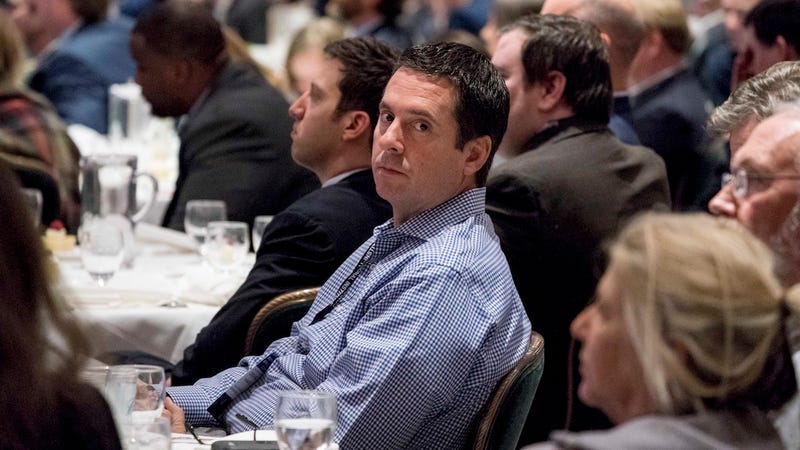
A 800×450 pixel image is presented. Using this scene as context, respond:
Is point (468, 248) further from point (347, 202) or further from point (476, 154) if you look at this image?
point (347, 202)

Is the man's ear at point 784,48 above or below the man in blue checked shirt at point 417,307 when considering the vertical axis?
below

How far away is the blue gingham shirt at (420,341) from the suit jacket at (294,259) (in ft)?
1.63

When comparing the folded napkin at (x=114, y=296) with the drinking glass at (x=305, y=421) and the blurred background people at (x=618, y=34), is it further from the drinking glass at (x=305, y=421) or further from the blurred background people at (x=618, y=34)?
the blurred background people at (x=618, y=34)

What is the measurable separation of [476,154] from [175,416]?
33.8 inches

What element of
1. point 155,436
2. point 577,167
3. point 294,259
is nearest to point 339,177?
point 294,259

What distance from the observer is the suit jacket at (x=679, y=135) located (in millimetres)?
5891

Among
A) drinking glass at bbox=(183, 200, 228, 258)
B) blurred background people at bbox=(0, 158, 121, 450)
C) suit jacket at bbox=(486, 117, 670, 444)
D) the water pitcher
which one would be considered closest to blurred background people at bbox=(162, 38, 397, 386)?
suit jacket at bbox=(486, 117, 670, 444)

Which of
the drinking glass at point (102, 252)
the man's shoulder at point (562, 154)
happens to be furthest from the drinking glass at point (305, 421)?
the drinking glass at point (102, 252)

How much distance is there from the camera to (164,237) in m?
4.70

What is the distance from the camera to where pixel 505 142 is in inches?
160

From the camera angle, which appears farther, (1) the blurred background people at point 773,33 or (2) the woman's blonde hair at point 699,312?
(1) the blurred background people at point 773,33

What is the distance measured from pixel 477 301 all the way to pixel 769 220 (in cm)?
60

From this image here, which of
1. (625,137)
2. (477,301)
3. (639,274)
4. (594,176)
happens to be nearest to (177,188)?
(625,137)

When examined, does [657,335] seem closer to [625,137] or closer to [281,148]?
[625,137]
